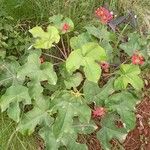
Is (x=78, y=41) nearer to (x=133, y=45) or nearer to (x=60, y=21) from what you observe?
(x=60, y=21)

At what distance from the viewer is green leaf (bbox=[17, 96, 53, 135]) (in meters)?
2.51

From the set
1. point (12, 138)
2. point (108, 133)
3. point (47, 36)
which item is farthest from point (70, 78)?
point (12, 138)

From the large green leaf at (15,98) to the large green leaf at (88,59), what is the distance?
277 mm

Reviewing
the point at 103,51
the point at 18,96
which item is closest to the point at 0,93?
the point at 18,96

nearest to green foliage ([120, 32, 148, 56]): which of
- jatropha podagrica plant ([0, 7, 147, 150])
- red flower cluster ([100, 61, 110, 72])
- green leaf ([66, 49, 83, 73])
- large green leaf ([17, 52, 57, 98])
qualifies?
jatropha podagrica plant ([0, 7, 147, 150])

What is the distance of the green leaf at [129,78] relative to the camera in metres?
2.53

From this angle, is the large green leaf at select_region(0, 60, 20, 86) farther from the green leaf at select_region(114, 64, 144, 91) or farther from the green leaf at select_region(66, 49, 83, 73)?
the green leaf at select_region(114, 64, 144, 91)

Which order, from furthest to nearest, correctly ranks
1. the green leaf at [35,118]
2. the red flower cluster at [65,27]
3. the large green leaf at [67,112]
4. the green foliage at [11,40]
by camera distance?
1. the green foliage at [11,40]
2. the red flower cluster at [65,27]
3. the green leaf at [35,118]
4. the large green leaf at [67,112]

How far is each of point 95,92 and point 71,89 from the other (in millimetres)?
183

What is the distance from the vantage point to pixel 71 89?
105 inches

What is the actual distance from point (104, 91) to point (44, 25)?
2.17ft

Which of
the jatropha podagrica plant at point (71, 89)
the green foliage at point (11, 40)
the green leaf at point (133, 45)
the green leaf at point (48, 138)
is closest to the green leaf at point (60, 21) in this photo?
the jatropha podagrica plant at point (71, 89)

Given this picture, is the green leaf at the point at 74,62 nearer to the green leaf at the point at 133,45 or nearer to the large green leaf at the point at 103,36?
the large green leaf at the point at 103,36

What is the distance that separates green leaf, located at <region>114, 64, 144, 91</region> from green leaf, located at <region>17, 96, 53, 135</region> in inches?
16.2
